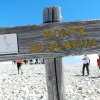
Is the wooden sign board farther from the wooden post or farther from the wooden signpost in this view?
the wooden post

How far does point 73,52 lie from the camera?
18.2 ft

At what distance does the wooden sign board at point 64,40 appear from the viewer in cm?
549

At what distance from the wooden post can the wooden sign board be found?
0.56ft

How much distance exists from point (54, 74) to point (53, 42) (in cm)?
54

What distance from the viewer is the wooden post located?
223 inches

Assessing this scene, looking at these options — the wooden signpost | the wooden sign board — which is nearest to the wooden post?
the wooden signpost

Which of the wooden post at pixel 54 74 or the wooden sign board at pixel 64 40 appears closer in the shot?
the wooden sign board at pixel 64 40

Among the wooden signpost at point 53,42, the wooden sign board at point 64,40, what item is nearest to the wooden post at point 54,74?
the wooden signpost at point 53,42

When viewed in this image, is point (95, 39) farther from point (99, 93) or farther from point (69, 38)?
point (99, 93)

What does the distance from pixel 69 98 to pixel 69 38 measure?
26.4ft

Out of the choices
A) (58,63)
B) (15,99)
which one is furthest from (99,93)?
(58,63)

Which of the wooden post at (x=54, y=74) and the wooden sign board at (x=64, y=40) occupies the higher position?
the wooden sign board at (x=64, y=40)

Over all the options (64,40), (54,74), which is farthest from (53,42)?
(54,74)

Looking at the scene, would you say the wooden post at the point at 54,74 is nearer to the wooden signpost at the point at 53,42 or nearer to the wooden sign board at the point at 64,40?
the wooden signpost at the point at 53,42
